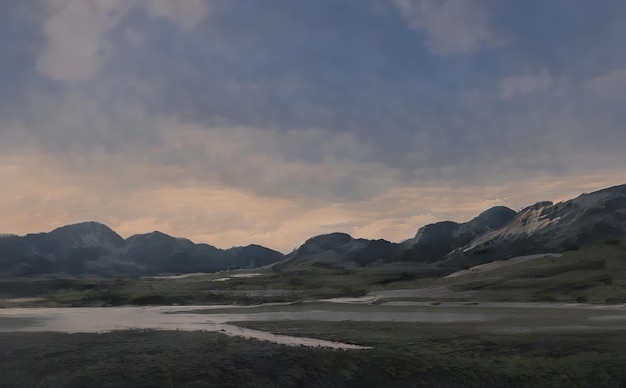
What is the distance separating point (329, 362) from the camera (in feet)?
104

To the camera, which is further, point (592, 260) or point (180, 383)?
point (592, 260)

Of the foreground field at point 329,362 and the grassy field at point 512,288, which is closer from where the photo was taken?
the foreground field at point 329,362

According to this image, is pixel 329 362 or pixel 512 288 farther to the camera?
pixel 512 288

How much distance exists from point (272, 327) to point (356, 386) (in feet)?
79.3

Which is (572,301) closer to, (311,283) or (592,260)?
(592,260)

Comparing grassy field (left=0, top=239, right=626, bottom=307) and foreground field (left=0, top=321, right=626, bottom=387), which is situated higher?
grassy field (left=0, top=239, right=626, bottom=307)

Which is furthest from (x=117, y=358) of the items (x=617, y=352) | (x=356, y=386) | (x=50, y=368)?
(x=617, y=352)

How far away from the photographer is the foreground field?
94.8 feet

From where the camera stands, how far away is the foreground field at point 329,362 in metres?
28.9

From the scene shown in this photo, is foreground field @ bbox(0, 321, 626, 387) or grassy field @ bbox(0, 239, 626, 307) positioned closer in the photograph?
foreground field @ bbox(0, 321, 626, 387)

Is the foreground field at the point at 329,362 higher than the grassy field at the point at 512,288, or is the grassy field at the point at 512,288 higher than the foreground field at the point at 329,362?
the grassy field at the point at 512,288

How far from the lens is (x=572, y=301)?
79.8 meters

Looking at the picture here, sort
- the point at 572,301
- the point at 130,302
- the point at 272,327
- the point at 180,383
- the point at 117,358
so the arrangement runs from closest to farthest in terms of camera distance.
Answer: the point at 180,383
the point at 117,358
the point at 272,327
the point at 572,301
the point at 130,302

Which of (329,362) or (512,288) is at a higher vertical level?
(512,288)
